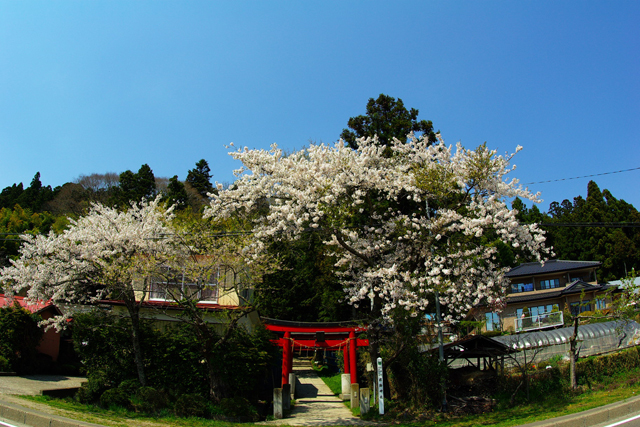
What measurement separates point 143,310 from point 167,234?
543cm

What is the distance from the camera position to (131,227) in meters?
15.7

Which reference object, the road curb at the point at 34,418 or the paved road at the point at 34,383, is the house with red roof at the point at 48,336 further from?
the road curb at the point at 34,418

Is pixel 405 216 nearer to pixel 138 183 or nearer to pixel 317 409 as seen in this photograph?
pixel 317 409

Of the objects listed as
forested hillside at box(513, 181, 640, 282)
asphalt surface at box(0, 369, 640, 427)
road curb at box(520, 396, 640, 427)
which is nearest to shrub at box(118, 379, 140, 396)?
asphalt surface at box(0, 369, 640, 427)

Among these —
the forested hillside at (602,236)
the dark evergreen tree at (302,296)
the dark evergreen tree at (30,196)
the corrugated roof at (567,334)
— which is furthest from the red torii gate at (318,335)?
the dark evergreen tree at (30,196)

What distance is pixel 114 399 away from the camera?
527 inches

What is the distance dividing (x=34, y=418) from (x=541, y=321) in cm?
3294

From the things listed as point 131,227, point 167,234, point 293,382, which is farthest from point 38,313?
point 293,382

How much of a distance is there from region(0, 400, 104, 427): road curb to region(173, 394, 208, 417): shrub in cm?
428

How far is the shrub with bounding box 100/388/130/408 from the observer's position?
13281 mm

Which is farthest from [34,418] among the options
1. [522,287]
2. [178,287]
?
[522,287]

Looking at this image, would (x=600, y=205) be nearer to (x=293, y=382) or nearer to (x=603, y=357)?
(x=603, y=357)

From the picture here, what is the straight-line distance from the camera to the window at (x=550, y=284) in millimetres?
40281

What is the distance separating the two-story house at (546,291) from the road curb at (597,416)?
25.7 metres
